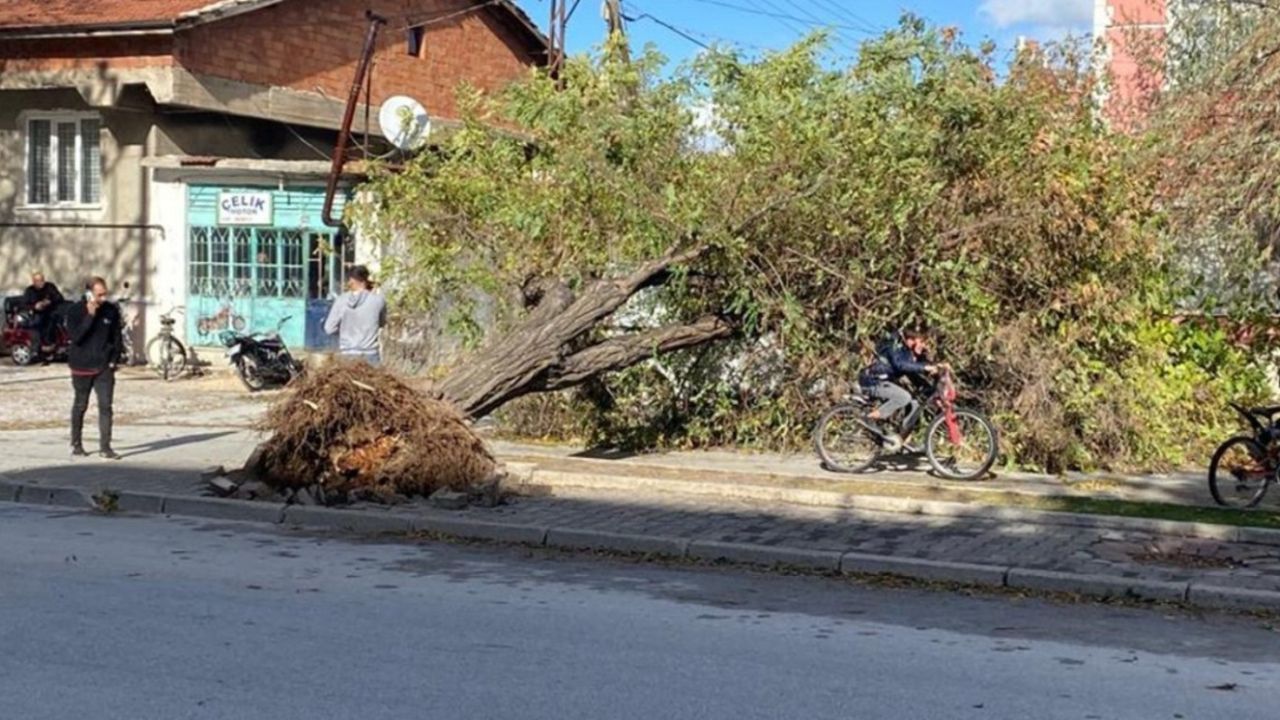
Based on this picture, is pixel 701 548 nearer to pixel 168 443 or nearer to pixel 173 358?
pixel 168 443

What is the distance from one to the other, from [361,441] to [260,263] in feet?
42.6

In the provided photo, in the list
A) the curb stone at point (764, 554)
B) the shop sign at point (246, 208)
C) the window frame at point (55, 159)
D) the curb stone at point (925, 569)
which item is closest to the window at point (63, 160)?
the window frame at point (55, 159)

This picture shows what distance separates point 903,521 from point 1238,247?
19.3ft

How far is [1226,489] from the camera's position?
12273 mm

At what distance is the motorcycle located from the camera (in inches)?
821

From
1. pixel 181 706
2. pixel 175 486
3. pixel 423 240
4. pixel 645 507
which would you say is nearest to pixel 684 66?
pixel 423 240

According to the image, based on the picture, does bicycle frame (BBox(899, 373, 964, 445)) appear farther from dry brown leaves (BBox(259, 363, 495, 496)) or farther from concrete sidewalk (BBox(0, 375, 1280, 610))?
dry brown leaves (BBox(259, 363, 495, 496))

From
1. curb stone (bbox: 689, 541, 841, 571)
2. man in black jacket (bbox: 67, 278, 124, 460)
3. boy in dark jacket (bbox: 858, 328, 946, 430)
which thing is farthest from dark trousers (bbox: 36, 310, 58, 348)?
curb stone (bbox: 689, 541, 841, 571)

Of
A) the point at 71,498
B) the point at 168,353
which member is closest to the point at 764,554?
the point at 71,498

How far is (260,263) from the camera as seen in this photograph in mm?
23859

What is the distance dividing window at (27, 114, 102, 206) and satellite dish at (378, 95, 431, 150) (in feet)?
20.1

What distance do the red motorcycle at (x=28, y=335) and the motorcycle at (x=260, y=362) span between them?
174 inches

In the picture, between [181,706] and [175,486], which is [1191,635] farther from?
[175,486]

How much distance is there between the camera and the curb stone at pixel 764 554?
966 centimetres
